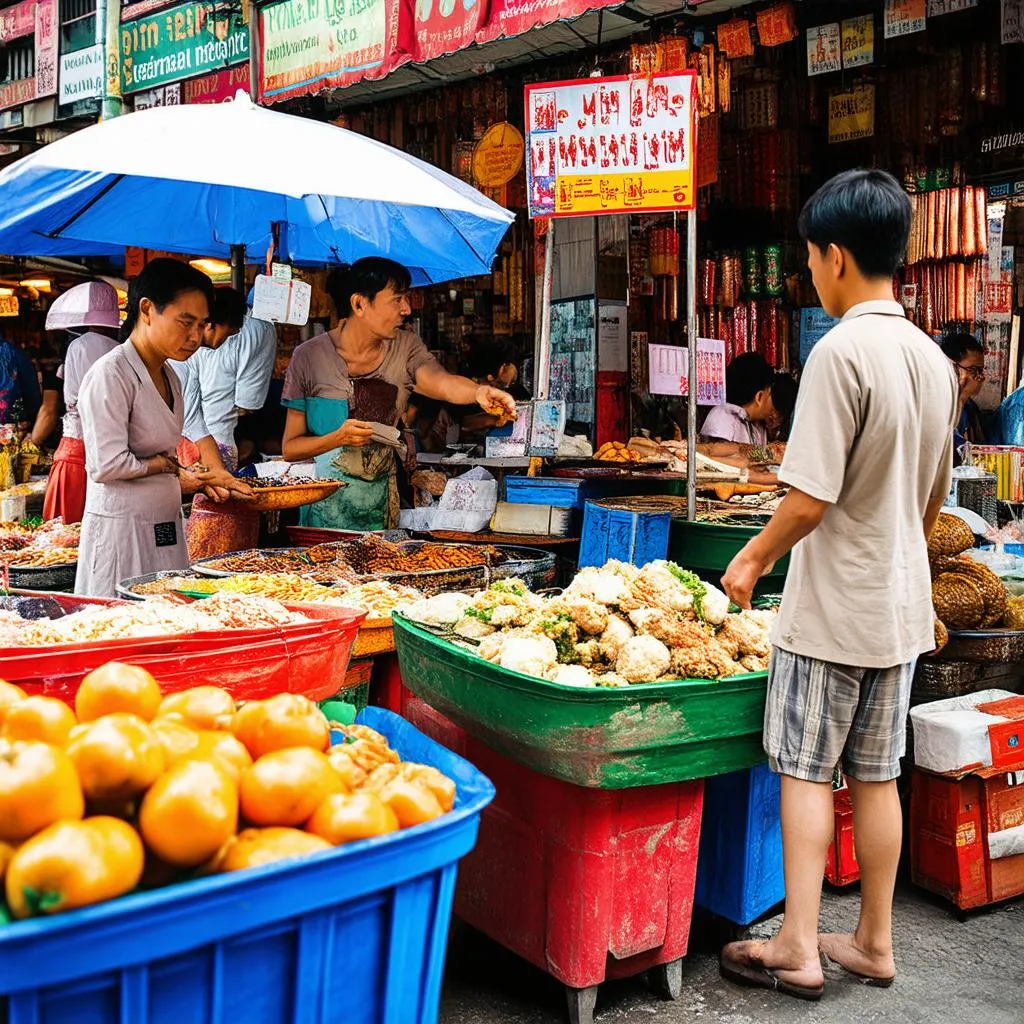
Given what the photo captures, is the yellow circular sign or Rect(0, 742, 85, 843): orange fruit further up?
→ the yellow circular sign

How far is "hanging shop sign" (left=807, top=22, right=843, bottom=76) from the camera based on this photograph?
7281 mm

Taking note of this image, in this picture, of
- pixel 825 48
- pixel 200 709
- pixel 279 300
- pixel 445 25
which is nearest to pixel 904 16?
pixel 825 48

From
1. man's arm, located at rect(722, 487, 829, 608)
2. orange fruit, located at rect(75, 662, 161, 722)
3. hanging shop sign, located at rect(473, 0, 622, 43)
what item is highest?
hanging shop sign, located at rect(473, 0, 622, 43)

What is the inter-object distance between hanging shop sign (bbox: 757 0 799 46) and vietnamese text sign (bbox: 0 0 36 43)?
6751 mm

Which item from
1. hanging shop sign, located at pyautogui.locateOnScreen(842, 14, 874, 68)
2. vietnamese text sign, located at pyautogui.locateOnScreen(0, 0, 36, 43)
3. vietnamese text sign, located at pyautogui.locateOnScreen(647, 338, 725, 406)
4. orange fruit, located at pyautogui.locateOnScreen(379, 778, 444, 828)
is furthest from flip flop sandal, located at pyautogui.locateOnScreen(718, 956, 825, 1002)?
vietnamese text sign, located at pyautogui.locateOnScreen(0, 0, 36, 43)

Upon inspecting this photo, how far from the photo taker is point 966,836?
3725 mm

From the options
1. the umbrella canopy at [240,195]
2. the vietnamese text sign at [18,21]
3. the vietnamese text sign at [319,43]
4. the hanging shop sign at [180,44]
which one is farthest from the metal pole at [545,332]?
the vietnamese text sign at [18,21]

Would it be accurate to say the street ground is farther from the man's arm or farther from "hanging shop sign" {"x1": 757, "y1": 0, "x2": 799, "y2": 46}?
"hanging shop sign" {"x1": 757, "y1": 0, "x2": 799, "y2": 46}

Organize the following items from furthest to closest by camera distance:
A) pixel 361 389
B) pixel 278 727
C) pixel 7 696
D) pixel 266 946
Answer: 1. pixel 361 389
2. pixel 7 696
3. pixel 278 727
4. pixel 266 946

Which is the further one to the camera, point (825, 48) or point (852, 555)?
point (825, 48)

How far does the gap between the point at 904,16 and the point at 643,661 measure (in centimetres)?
508

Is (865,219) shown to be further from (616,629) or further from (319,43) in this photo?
(319,43)

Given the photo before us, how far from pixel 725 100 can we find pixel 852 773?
4808 mm

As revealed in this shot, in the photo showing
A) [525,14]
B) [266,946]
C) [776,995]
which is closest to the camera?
[266,946]
